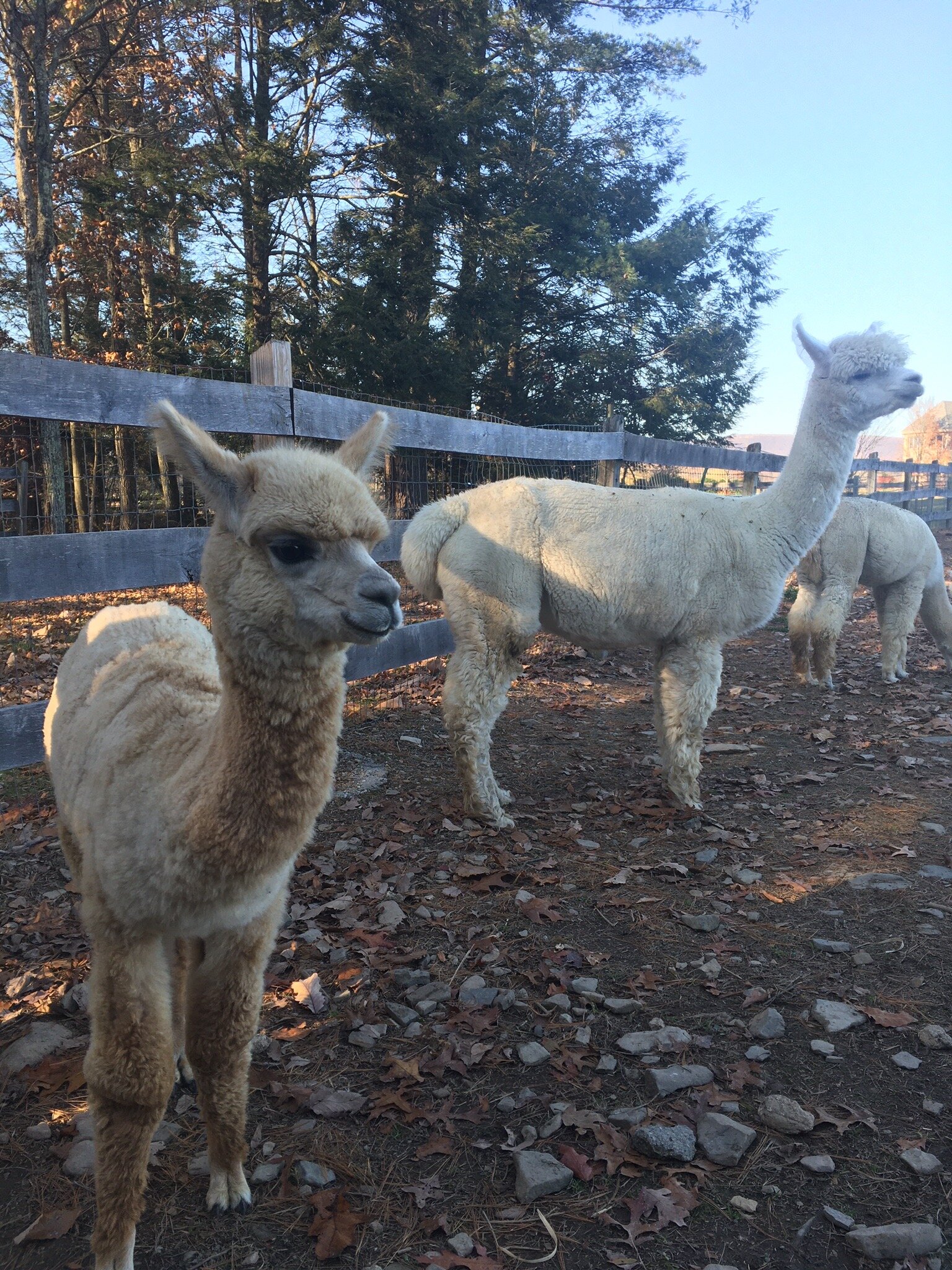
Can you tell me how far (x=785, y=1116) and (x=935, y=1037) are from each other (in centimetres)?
77

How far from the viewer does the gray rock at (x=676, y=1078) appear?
2693mm

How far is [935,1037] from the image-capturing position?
2887 millimetres

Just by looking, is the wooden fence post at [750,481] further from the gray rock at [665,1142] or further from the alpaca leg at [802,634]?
the gray rock at [665,1142]

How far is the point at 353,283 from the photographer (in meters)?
13.2

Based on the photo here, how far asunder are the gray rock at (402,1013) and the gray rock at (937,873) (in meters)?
2.78

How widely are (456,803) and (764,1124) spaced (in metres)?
2.87

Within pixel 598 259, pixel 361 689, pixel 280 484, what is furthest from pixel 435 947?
pixel 598 259

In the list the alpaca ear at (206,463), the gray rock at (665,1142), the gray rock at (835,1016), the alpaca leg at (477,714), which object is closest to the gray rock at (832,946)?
the gray rock at (835,1016)

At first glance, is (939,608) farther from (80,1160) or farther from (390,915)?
(80,1160)

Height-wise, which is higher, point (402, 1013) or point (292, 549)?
point (292, 549)

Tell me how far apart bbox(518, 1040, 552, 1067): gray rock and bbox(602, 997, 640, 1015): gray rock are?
35cm

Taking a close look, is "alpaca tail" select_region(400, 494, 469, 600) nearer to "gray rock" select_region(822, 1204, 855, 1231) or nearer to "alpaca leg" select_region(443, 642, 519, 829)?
"alpaca leg" select_region(443, 642, 519, 829)

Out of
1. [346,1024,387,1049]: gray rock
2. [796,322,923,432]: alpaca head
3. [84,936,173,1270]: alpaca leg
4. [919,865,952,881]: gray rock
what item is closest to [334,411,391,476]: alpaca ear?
[84,936,173,1270]: alpaca leg

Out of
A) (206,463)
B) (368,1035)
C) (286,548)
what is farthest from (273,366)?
(368,1035)
